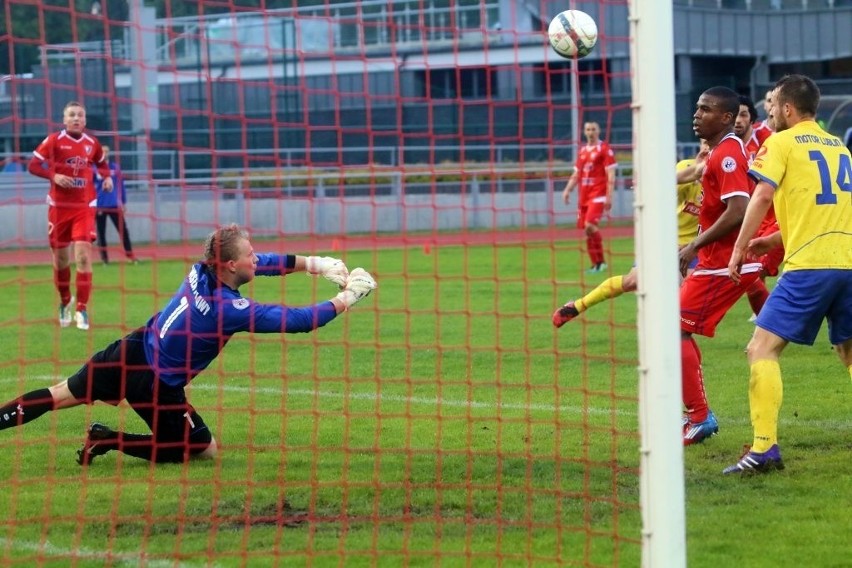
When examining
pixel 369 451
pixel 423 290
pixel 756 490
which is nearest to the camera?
pixel 756 490

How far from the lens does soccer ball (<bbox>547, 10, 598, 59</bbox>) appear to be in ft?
23.0

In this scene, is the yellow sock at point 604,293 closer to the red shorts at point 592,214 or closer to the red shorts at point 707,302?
the red shorts at point 707,302

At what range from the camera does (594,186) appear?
17266 mm

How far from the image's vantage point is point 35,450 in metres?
6.84

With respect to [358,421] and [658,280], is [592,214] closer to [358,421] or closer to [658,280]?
[358,421]

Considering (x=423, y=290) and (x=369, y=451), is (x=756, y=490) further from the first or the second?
(x=423, y=290)

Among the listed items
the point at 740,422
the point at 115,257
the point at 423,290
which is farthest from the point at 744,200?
the point at 115,257

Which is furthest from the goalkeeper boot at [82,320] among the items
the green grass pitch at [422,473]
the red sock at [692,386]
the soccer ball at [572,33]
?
the red sock at [692,386]

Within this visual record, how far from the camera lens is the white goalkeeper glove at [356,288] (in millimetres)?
6000

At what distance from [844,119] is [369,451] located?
22.6 m

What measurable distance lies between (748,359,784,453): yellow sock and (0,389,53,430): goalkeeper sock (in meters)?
3.57

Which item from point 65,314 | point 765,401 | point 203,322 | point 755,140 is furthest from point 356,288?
point 65,314

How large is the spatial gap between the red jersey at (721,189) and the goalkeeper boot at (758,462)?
1.21 meters

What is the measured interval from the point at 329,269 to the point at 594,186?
37.0ft
